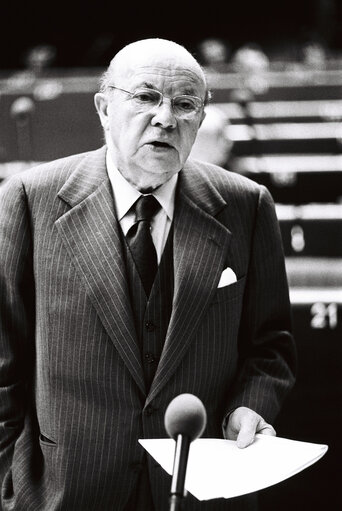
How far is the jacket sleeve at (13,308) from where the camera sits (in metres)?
1.48

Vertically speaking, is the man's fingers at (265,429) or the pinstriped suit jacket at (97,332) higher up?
the pinstriped suit jacket at (97,332)

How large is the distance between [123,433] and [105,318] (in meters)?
0.24

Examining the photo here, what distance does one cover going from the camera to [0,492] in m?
1.65

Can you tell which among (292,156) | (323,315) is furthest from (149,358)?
(292,156)

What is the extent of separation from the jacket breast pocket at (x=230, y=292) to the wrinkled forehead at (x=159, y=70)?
1.33 feet

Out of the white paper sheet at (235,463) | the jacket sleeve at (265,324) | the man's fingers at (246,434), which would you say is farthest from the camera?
the jacket sleeve at (265,324)

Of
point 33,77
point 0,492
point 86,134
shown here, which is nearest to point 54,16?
point 33,77

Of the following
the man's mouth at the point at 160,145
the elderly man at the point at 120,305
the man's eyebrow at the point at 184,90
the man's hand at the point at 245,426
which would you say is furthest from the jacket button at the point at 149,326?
the man's eyebrow at the point at 184,90

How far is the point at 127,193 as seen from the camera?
4.99ft

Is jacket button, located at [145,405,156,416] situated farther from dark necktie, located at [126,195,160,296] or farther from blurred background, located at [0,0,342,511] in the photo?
blurred background, located at [0,0,342,511]

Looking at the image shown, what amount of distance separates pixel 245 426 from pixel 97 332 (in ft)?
1.13

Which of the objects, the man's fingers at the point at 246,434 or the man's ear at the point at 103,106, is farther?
the man's ear at the point at 103,106

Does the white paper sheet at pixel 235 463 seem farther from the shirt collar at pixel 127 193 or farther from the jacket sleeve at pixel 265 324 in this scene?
the shirt collar at pixel 127 193

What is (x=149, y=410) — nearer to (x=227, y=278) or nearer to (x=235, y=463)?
(x=235, y=463)
